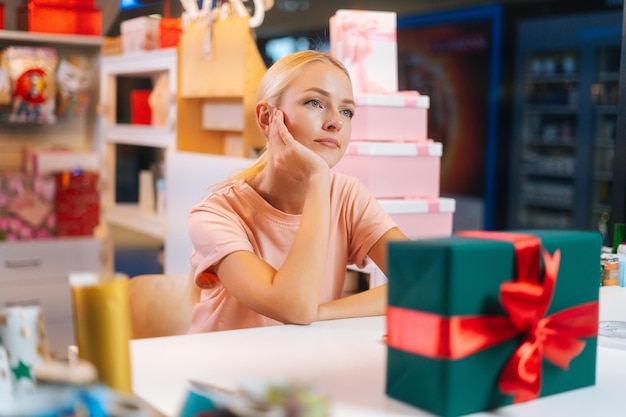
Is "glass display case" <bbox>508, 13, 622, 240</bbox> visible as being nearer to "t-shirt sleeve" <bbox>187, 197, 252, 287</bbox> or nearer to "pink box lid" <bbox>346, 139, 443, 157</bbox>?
"pink box lid" <bbox>346, 139, 443, 157</bbox>

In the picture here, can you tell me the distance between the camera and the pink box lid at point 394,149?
2828 mm

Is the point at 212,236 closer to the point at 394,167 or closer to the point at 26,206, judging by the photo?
the point at 394,167

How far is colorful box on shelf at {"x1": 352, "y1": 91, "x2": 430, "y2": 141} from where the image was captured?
2859 millimetres

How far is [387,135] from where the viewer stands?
9.57 feet

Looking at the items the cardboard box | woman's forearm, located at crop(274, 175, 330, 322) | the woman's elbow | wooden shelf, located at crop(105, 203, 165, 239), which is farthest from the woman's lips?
the cardboard box

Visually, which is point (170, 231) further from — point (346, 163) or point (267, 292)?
point (267, 292)

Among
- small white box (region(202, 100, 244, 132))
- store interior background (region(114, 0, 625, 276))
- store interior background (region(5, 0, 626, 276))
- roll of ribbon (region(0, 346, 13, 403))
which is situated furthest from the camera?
store interior background (region(5, 0, 626, 276))

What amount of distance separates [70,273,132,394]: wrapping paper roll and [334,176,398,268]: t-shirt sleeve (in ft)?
3.65

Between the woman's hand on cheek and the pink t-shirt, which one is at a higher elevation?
the woman's hand on cheek

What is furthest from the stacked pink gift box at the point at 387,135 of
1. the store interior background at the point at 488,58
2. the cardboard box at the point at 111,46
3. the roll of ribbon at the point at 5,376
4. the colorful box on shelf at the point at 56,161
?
the store interior background at the point at 488,58

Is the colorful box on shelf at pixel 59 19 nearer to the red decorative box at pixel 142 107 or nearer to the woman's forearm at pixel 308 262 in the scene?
the red decorative box at pixel 142 107

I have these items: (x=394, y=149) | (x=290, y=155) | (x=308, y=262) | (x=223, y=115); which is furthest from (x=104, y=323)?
(x=223, y=115)

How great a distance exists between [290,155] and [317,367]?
0.70 meters

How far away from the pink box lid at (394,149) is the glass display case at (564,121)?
4388 millimetres
